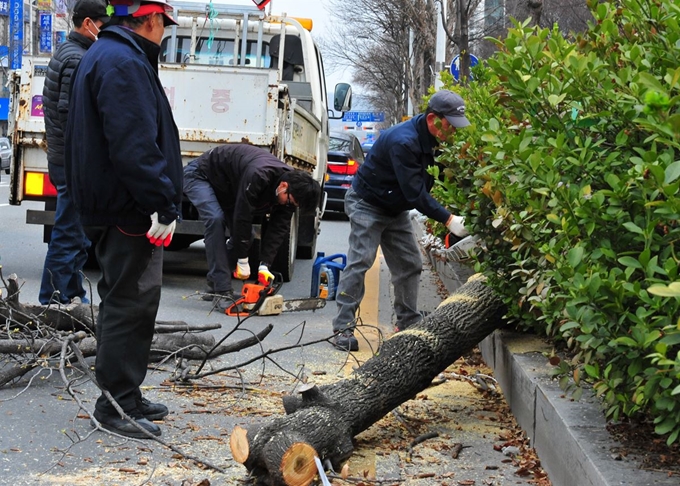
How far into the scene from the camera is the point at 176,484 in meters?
4.02

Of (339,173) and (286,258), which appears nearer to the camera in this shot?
(286,258)

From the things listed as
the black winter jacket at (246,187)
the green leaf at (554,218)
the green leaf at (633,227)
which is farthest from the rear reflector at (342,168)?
the green leaf at (633,227)

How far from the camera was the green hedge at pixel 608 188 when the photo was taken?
2971 mm

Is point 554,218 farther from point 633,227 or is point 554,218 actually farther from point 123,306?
point 123,306

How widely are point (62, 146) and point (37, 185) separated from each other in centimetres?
231

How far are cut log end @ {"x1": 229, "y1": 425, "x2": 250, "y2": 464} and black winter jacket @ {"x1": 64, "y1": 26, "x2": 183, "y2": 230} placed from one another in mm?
1075

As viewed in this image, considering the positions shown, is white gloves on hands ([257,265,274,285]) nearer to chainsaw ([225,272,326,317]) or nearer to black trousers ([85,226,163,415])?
chainsaw ([225,272,326,317])

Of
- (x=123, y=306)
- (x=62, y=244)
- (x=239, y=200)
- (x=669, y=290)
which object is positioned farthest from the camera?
(x=239, y=200)

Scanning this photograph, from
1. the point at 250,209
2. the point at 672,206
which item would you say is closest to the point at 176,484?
the point at 672,206

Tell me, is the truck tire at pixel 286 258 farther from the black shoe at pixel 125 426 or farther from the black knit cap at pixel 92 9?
the black shoe at pixel 125 426

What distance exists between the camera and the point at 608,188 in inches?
144

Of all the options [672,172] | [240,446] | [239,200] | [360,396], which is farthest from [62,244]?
[672,172]

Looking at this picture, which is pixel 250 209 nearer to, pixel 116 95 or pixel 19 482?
pixel 116 95

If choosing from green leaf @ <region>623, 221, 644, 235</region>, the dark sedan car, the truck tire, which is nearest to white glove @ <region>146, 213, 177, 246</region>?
green leaf @ <region>623, 221, 644, 235</region>
